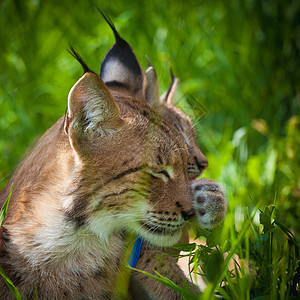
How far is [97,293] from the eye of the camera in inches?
92.4

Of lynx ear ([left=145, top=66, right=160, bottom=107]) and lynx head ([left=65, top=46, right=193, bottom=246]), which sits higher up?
lynx ear ([left=145, top=66, right=160, bottom=107])

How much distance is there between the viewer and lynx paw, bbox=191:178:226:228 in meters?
2.47

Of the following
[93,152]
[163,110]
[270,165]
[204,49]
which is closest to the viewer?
[93,152]

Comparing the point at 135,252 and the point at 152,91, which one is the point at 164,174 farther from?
the point at 152,91

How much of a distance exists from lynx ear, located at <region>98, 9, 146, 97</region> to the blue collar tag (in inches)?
45.5

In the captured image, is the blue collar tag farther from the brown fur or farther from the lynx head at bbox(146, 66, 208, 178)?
the lynx head at bbox(146, 66, 208, 178)

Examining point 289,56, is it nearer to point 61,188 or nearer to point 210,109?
point 210,109

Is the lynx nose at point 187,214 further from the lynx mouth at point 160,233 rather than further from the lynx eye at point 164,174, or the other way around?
the lynx eye at point 164,174

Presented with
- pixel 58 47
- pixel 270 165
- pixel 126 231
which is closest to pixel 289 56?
pixel 270 165

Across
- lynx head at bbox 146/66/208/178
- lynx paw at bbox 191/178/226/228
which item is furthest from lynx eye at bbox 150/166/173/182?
lynx head at bbox 146/66/208/178

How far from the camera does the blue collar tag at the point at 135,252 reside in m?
2.42

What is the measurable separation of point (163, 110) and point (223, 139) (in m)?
1.06

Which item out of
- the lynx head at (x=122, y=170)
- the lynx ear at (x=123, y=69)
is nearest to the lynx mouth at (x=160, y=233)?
the lynx head at (x=122, y=170)

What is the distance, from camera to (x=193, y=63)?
17.2ft
